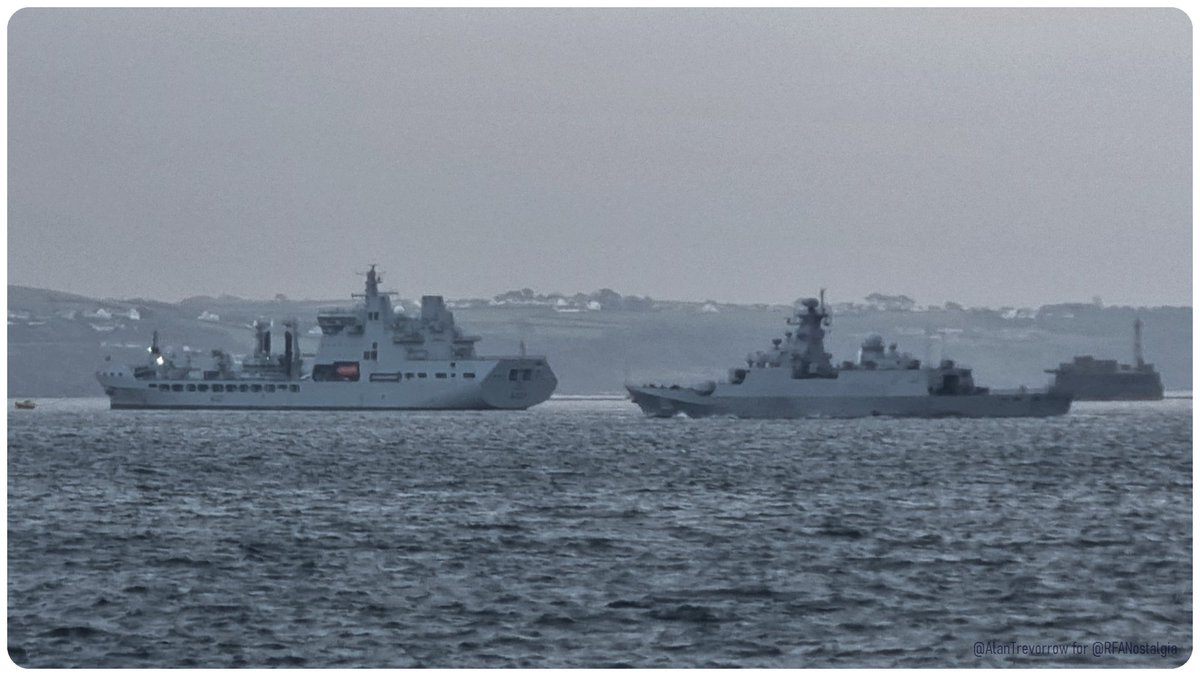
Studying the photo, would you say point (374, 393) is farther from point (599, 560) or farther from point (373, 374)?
point (599, 560)

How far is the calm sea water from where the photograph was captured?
19703mm

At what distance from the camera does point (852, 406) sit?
254 ft

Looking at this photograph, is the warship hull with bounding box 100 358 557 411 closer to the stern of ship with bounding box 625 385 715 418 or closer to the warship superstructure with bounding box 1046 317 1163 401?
the stern of ship with bounding box 625 385 715 418

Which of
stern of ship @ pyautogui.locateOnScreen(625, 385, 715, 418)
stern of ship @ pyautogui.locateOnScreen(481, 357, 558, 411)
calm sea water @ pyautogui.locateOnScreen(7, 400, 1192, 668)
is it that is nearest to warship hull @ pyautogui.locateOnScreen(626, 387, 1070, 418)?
stern of ship @ pyautogui.locateOnScreen(625, 385, 715, 418)

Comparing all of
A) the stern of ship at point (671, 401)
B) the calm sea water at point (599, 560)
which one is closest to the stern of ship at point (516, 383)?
the stern of ship at point (671, 401)

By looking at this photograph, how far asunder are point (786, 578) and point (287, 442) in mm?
39663

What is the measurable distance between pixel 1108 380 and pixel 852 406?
77223 millimetres

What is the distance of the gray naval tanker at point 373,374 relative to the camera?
324 ft

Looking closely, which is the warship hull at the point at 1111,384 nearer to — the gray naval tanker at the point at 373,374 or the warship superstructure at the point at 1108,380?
the warship superstructure at the point at 1108,380

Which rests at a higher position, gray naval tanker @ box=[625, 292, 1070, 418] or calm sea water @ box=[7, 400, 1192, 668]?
gray naval tanker @ box=[625, 292, 1070, 418]

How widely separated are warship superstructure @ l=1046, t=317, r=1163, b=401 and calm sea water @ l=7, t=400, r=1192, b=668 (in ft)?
322

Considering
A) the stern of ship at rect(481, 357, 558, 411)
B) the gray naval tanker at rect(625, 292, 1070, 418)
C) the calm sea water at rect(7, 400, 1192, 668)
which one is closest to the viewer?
the calm sea water at rect(7, 400, 1192, 668)

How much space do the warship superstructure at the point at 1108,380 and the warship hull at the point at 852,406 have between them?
2529 inches

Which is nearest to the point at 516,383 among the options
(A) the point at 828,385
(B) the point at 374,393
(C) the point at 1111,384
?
(B) the point at 374,393
